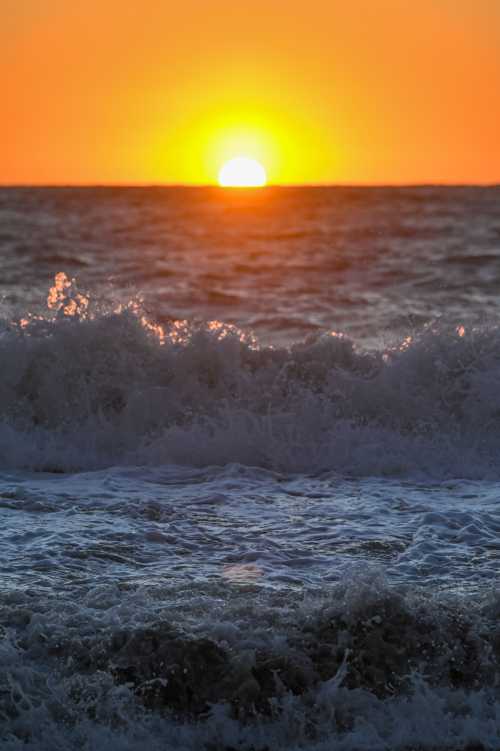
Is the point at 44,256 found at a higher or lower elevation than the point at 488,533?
higher

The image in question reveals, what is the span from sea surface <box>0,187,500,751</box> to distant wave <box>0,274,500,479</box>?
20 millimetres

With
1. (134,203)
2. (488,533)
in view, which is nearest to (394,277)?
(488,533)

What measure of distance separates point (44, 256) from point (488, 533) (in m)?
19.7

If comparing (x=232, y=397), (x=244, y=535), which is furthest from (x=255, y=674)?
(x=232, y=397)

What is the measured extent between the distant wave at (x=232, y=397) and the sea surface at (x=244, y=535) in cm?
2

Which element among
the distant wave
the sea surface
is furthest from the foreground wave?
the distant wave

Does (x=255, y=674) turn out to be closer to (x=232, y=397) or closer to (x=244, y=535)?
(x=244, y=535)

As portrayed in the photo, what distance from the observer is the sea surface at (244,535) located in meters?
3.88

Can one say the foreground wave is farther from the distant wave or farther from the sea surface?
the distant wave

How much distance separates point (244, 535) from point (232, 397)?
329 cm

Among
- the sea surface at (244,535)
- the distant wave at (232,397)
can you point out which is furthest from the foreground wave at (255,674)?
the distant wave at (232,397)

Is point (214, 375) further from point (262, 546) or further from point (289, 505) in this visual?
point (262, 546)

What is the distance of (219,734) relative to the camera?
3811 mm

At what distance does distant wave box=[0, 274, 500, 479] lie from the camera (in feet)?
25.3
